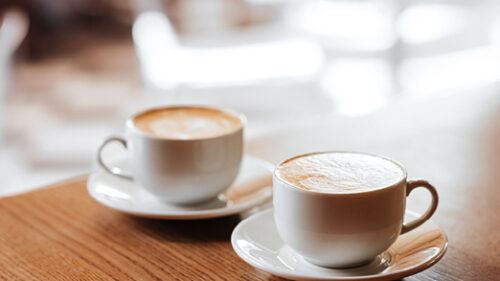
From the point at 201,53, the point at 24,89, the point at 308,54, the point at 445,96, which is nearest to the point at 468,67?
the point at 308,54

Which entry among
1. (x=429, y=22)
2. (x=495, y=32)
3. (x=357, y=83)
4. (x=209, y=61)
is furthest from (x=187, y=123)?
(x=429, y=22)

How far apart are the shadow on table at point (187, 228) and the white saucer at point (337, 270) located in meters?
0.05

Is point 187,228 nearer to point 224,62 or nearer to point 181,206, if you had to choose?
point 181,206

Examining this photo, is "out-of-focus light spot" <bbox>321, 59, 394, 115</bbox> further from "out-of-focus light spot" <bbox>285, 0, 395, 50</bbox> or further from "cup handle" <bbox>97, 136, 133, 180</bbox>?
"cup handle" <bbox>97, 136, 133, 180</bbox>

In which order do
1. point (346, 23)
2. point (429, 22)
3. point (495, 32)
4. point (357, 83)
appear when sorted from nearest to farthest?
point (357, 83) → point (495, 32) → point (429, 22) → point (346, 23)

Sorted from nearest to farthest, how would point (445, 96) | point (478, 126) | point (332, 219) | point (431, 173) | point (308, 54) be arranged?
point (332, 219), point (431, 173), point (478, 126), point (445, 96), point (308, 54)

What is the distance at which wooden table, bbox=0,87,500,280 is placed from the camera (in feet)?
1.88

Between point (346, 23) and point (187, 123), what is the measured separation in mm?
3956

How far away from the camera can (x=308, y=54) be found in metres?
3.93

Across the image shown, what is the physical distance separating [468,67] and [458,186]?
98.4 inches

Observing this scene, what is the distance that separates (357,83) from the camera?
10.9 feet

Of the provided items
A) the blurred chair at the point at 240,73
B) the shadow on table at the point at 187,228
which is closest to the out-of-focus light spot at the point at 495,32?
the blurred chair at the point at 240,73

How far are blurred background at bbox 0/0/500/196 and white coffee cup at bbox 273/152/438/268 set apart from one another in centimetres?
160

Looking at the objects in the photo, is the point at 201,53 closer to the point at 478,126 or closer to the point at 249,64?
the point at 249,64
